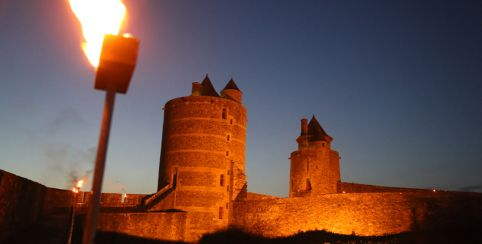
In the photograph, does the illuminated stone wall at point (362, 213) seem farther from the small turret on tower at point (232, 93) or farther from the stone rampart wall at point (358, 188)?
the stone rampart wall at point (358, 188)

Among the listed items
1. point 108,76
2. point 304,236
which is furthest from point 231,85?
point 108,76

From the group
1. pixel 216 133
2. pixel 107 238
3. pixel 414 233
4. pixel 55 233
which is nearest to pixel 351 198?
pixel 414 233

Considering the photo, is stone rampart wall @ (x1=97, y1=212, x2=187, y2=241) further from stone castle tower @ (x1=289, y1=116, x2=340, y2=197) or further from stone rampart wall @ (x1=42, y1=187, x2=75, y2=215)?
stone castle tower @ (x1=289, y1=116, x2=340, y2=197)

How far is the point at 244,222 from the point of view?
93.9 ft

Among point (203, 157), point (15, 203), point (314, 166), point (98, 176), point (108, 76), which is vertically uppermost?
point (314, 166)

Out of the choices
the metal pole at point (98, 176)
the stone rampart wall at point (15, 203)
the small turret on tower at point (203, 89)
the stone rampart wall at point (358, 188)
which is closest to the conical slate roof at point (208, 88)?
the small turret on tower at point (203, 89)

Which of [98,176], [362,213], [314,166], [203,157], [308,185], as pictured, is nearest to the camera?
[98,176]

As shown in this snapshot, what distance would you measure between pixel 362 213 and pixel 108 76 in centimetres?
2222

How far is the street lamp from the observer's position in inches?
140

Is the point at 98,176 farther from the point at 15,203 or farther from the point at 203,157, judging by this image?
the point at 203,157

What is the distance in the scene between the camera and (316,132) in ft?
128

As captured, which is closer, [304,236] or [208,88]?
[304,236]

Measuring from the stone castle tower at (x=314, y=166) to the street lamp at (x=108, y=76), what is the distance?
34.5m

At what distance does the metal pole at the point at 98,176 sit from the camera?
138 inches
